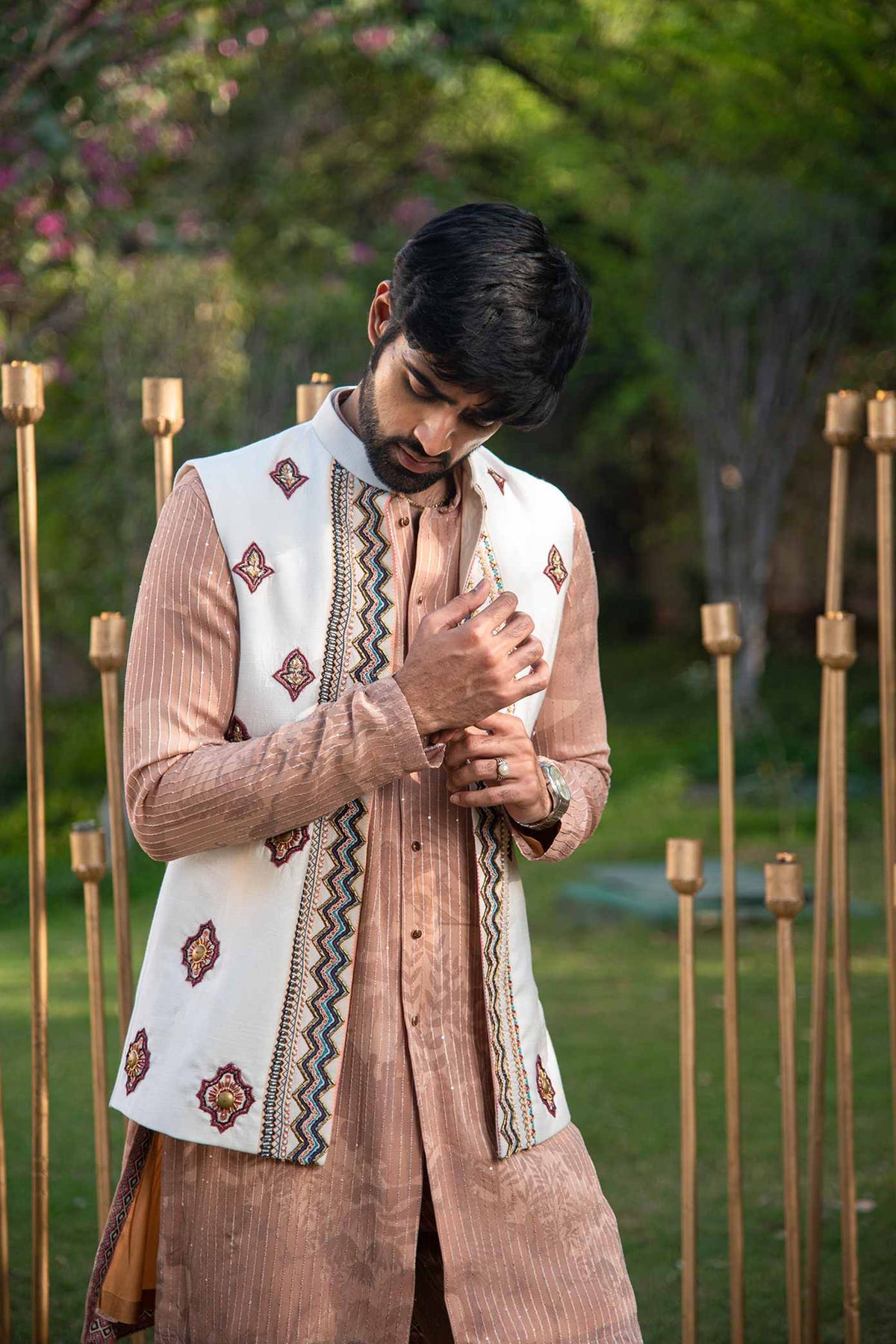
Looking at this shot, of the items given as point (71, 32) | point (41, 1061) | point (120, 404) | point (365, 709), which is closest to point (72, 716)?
point (120, 404)

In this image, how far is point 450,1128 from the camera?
1.67 m

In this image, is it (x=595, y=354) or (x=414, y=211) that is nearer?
(x=414, y=211)

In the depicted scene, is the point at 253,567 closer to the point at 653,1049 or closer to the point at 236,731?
the point at 236,731

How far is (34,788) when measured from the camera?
219cm

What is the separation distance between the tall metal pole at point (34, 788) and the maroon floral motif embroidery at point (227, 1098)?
59 cm

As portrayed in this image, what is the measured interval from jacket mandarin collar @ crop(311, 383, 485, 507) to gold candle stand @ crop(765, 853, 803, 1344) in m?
0.77

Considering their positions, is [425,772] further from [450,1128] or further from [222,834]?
[450,1128]

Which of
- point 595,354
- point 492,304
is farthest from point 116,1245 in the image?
point 595,354

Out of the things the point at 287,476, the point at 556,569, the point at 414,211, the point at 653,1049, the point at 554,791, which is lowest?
the point at 653,1049

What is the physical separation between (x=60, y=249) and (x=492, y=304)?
24.0 feet

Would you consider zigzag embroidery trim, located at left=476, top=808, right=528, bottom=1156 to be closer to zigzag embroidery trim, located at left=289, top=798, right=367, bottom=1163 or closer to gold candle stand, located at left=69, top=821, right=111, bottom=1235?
zigzag embroidery trim, located at left=289, top=798, right=367, bottom=1163

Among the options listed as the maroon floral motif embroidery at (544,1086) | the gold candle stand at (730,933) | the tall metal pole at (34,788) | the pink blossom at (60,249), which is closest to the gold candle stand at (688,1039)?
the gold candle stand at (730,933)

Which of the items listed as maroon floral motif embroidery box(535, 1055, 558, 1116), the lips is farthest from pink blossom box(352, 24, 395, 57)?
maroon floral motif embroidery box(535, 1055, 558, 1116)

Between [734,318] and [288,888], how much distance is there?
32.0ft
